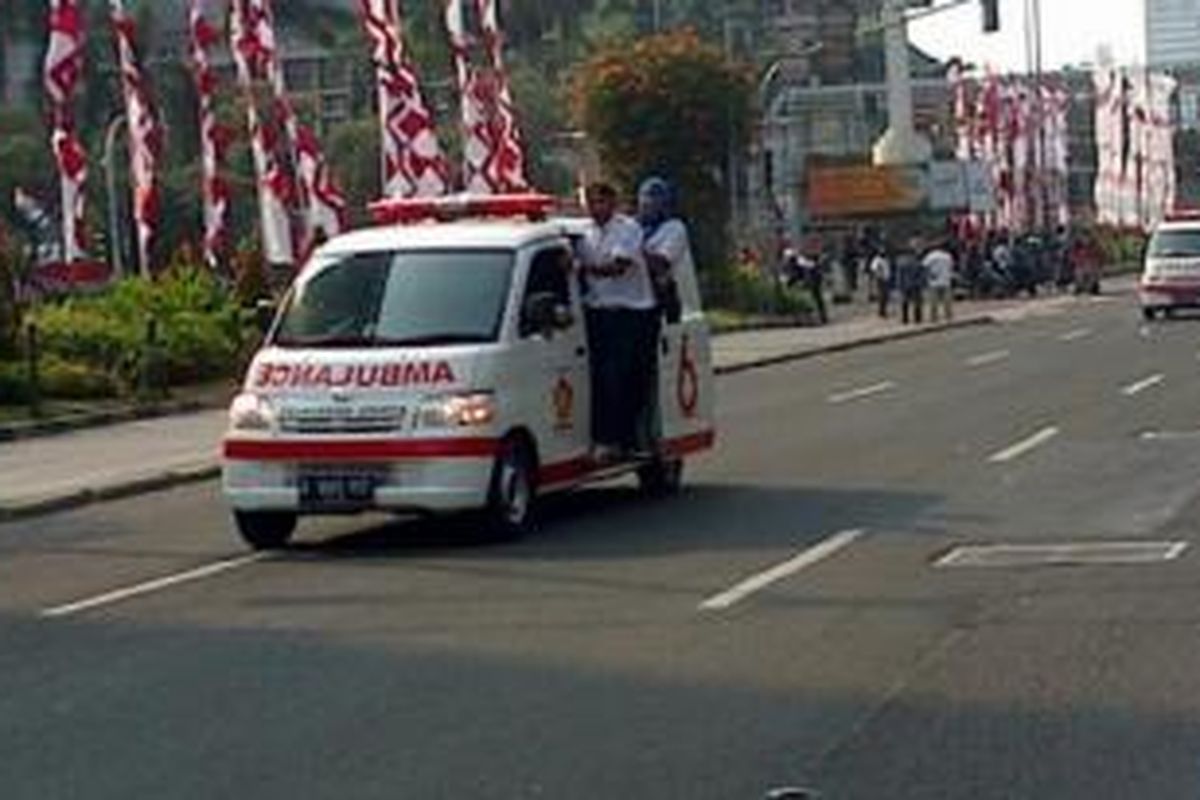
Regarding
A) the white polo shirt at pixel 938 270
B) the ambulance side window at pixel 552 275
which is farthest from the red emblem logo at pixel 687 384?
the white polo shirt at pixel 938 270

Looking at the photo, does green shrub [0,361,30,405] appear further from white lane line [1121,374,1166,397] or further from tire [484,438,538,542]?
tire [484,438,538,542]

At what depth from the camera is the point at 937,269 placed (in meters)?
58.9

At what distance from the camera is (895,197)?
92.9m

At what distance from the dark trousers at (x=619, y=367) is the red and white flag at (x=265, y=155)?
23912 millimetres

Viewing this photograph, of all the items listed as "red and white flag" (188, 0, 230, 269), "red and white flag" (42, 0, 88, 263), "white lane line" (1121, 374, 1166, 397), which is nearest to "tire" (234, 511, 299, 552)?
"white lane line" (1121, 374, 1166, 397)

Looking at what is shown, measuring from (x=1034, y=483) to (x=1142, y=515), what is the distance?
2331 mm

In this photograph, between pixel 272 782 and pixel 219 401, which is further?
Result: pixel 219 401

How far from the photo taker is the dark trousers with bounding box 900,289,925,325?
193 ft

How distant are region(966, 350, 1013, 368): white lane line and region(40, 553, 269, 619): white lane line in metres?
21.6

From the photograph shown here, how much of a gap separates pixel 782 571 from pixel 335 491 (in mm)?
2947

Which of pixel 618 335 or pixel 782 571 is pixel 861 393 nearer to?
pixel 618 335

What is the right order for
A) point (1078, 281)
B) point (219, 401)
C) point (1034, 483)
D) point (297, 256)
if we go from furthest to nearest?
point (1078, 281) < point (297, 256) < point (219, 401) < point (1034, 483)

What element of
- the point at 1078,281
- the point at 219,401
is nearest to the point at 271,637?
the point at 219,401

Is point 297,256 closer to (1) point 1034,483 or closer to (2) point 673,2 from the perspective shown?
(1) point 1034,483
